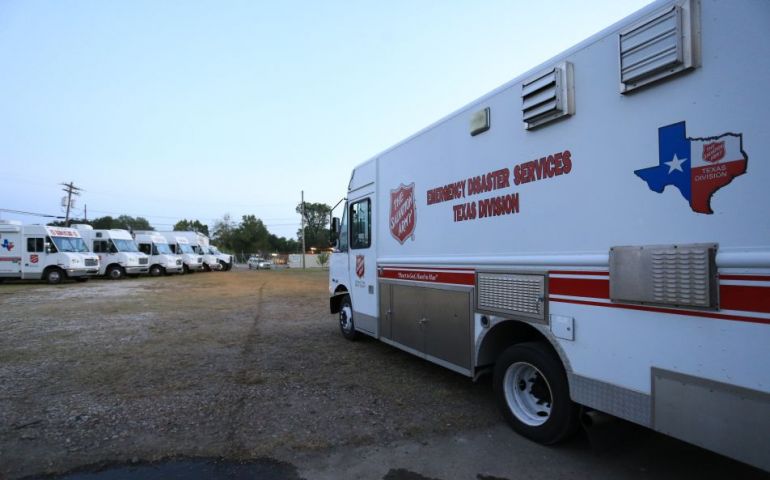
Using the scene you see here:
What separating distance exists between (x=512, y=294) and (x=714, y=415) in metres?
1.72

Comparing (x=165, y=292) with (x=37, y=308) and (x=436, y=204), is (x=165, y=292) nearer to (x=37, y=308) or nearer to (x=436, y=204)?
(x=37, y=308)

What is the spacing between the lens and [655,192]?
291cm

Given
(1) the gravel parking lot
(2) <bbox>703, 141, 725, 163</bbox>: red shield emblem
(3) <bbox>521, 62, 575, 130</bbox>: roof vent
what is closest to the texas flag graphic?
(2) <bbox>703, 141, 725, 163</bbox>: red shield emblem

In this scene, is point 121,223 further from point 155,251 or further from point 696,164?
point 696,164

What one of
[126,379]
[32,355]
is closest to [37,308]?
[32,355]

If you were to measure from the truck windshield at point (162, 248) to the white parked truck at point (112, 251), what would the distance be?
2.42 meters

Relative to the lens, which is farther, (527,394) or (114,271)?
(114,271)

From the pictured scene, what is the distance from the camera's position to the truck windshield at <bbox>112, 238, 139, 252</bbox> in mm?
27234

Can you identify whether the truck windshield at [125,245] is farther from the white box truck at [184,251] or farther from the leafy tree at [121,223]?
the leafy tree at [121,223]

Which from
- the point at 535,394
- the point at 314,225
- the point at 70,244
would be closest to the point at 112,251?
the point at 70,244

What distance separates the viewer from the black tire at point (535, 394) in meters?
3.61

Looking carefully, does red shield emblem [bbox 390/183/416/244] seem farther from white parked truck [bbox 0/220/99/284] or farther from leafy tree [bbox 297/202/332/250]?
leafy tree [bbox 297/202/332/250]

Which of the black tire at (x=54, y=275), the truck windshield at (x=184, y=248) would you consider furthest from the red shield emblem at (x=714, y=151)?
the truck windshield at (x=184, y=248)

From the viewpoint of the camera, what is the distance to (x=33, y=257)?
73.8 feet
